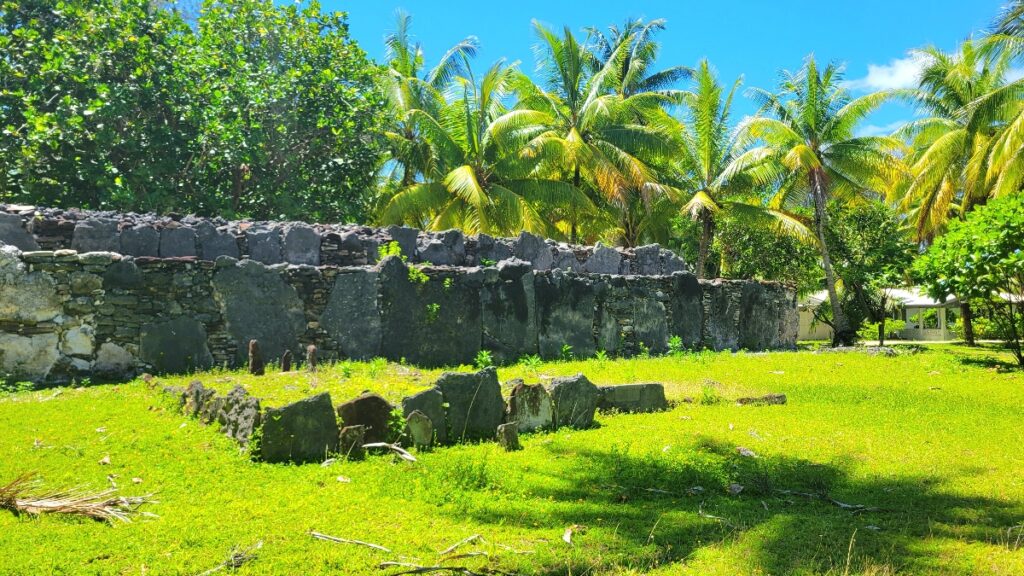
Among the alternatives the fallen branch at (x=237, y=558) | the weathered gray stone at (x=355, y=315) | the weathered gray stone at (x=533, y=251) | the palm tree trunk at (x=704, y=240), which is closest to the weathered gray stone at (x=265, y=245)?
the weathered gray stone at (x=355, y=315)

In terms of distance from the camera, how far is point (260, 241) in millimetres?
12000

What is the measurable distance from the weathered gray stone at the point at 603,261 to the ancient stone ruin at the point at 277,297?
0.11 meters

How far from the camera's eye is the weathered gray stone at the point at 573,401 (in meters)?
7.77

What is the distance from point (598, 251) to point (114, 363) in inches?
377

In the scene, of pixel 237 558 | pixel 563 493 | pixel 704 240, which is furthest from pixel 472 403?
pixel 704 240

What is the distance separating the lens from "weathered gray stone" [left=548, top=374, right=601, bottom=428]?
25.5 feet

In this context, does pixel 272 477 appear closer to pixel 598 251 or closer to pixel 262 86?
pixel 598 251

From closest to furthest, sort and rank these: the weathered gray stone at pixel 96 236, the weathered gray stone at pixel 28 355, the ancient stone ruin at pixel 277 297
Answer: the weathered gray stone at pixel 28 355
the ancient stone ruin at pixel 277 297
the weathered gray stone at pixel 96 236

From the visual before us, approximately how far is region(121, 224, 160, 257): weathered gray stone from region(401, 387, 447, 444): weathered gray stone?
6.33 meters

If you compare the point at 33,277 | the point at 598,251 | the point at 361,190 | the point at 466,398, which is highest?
the point at 361,190

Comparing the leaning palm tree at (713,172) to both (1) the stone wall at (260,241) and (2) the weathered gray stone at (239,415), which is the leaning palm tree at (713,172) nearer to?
(1) the stone wall at (260,241)

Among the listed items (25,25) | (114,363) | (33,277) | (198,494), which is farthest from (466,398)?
(25,25)

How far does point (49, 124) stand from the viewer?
58.0 feet

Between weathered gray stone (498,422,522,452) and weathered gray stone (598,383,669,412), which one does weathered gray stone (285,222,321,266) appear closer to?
weathered gray stone (598,383,669,412)
